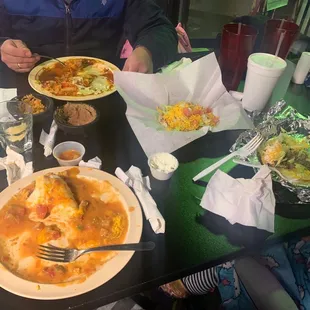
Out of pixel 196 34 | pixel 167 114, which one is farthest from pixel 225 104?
pixel 196 34

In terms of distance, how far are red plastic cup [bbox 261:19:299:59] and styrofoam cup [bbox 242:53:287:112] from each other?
0.24 metres

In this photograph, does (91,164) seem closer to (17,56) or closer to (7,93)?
(7,93)

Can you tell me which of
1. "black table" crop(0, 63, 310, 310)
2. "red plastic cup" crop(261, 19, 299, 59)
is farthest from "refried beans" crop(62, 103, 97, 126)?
"red plastic cup" crop(261, 19, 299, 59)

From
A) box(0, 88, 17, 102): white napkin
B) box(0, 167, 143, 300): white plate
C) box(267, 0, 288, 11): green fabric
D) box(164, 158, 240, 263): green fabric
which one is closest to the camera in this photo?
box(0, 167, 143, 300): white plate

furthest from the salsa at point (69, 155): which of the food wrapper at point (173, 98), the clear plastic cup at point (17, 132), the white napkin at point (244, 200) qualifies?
the white napkin at point (244, 200)

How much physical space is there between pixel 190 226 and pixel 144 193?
17 cm

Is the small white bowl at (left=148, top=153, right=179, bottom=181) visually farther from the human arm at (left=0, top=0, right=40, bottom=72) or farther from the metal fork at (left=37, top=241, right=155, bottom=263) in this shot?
the human arm at (left=0, top=0, right=40, bottom=72)

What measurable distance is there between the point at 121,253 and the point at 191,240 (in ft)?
0.68

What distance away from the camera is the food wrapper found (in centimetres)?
129

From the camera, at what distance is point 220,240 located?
963 millimetres

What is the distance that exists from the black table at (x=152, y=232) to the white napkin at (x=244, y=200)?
0.07 metres

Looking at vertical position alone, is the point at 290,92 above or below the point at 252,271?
above

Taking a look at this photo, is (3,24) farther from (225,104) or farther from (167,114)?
(225,104)

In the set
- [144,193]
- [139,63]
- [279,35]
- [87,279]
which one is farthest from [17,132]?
[279,35]
